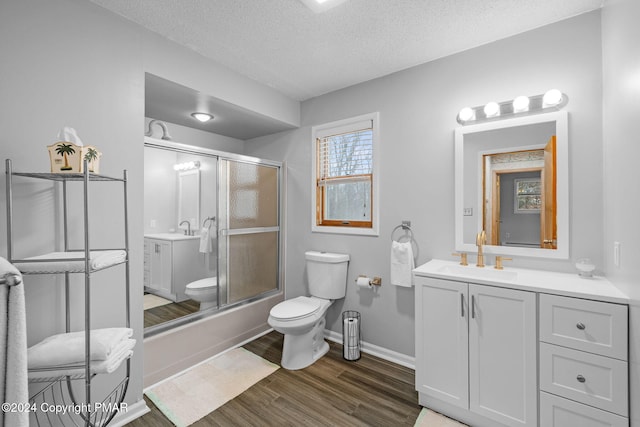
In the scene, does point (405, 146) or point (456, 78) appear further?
point (405, 146)

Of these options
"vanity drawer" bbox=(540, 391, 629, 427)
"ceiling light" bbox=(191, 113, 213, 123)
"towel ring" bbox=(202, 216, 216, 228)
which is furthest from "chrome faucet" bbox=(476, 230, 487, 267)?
"ceiling light" bbox=(191, 113, 213, 123)

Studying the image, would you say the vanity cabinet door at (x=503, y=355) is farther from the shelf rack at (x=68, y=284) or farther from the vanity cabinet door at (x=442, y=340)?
the shelf rack at (x=68, y=284)

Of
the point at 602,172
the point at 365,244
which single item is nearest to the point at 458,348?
the point at 365,244

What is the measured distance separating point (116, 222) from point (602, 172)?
9.61 ft

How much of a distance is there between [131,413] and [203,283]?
0.96 metres

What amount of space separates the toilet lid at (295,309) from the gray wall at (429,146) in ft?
1.32

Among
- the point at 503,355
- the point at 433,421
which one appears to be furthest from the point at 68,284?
the point at 503,355

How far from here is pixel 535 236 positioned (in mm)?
1870

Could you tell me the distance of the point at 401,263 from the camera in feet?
7.43

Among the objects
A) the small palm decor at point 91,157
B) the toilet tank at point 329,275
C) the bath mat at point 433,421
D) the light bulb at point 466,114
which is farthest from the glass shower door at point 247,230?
the light bulb at point 466,114

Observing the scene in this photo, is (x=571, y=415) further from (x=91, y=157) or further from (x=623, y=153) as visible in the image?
(x=91, y=157)

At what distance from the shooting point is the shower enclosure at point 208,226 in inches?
83.8

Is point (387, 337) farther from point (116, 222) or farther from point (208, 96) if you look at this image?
point (208, 96)

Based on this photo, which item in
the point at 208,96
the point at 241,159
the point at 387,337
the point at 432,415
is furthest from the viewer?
the point at 241,159
